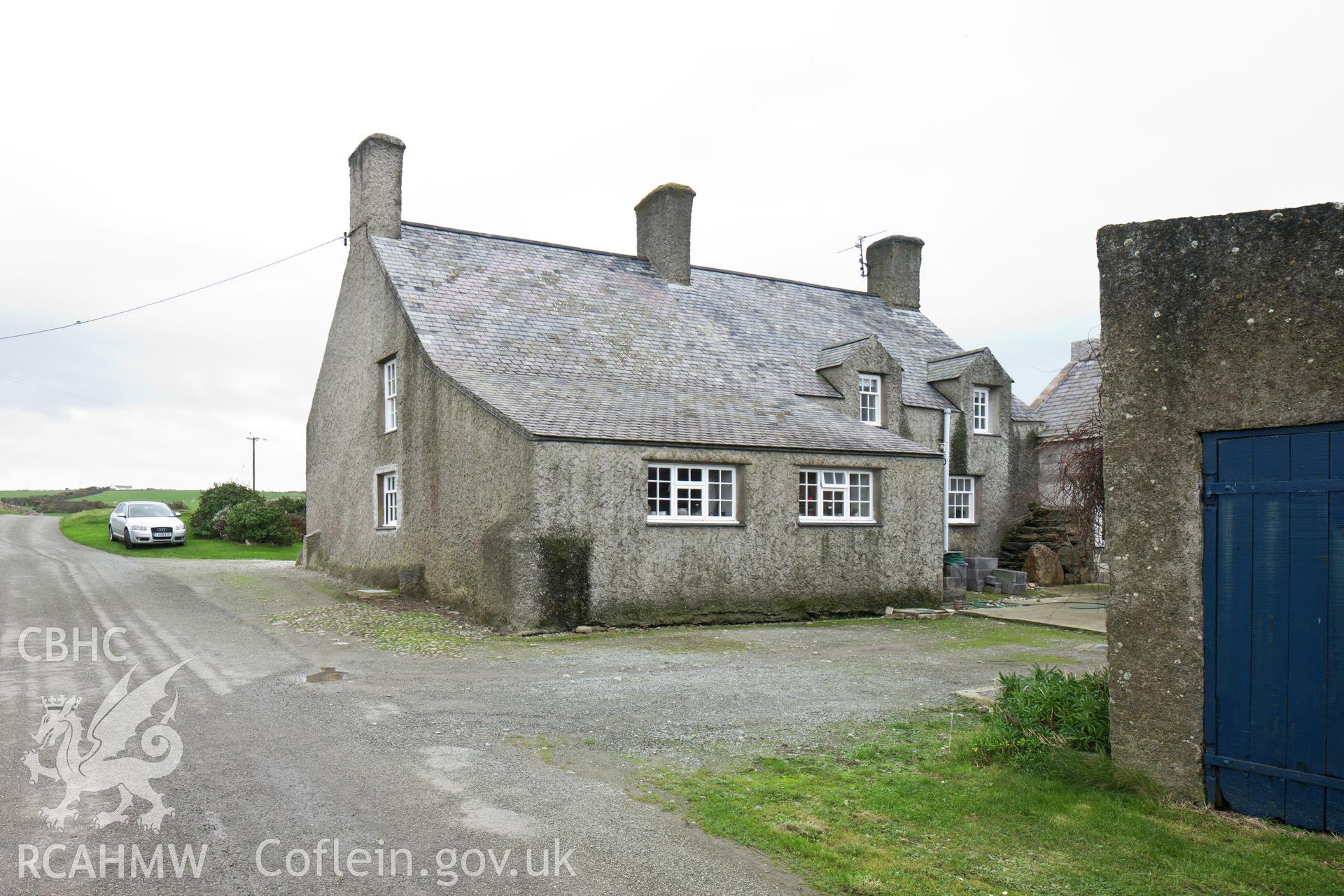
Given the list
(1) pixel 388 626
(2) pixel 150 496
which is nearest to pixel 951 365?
(1) pixel 388 626

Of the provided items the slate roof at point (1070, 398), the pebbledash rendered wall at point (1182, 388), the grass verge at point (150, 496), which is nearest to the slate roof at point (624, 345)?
the slate roof at point (1070, 398)

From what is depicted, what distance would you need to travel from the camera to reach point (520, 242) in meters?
23.2

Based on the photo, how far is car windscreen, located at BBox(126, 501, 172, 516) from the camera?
107ft

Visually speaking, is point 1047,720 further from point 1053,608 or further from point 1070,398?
point 1070,398

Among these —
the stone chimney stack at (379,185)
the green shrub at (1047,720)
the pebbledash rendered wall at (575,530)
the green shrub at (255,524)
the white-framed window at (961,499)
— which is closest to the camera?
the green shrub at (1047,720)

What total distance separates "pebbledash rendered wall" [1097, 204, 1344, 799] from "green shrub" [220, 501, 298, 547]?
117 ft

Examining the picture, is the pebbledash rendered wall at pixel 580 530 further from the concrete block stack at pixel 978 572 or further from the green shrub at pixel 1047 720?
the green shrub at pixel 1047 720

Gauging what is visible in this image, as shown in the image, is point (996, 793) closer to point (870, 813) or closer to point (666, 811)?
point (870, 813)

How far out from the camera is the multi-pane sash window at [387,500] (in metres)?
20.3

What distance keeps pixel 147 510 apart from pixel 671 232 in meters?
22.3

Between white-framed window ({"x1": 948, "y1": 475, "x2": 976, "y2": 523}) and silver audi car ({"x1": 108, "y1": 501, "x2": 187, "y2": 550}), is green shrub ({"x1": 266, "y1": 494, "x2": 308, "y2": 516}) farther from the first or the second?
white-framed window ({"x1": 948, "y1": 475, "x2": 976, "y2": 523})

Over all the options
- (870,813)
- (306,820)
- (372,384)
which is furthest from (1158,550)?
(372,384)

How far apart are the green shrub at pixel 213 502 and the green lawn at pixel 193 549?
2.78 feet

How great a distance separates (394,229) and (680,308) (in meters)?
7.19
